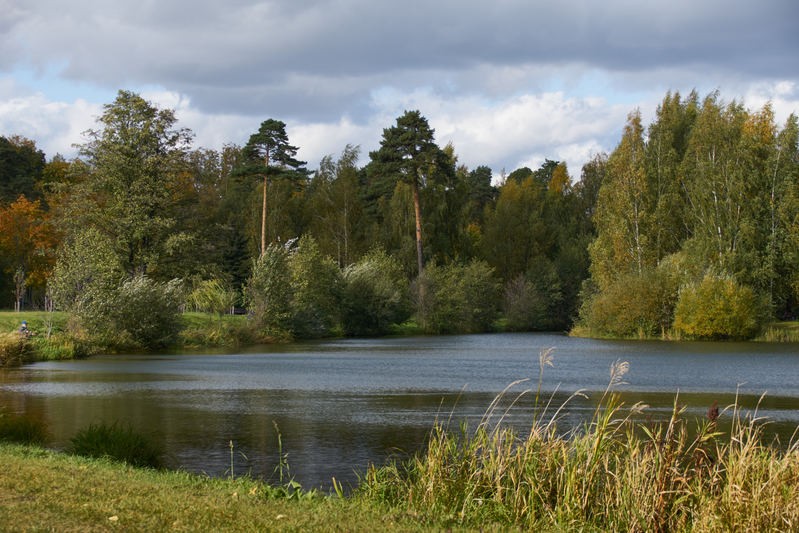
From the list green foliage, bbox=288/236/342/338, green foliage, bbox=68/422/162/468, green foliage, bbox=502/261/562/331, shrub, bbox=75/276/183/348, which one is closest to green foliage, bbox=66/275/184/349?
shrub, bbox=75/276/183/348

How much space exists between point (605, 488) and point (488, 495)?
146 cm

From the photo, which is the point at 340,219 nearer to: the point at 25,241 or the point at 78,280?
the point at 25,241

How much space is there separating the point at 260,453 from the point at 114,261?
112 feet

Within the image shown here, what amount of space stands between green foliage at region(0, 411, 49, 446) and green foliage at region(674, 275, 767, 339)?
155ft

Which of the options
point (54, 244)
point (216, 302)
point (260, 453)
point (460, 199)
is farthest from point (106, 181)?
point (260, 453)

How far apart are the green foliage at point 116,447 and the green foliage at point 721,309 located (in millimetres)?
47708

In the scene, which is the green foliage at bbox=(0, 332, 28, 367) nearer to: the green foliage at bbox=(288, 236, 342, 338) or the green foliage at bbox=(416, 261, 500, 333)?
the green foliage at bbox=(288, 236, 342, 338)

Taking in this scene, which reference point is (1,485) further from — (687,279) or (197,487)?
(687,279)

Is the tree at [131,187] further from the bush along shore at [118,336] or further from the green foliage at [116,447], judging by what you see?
the green foliage at [116,447]

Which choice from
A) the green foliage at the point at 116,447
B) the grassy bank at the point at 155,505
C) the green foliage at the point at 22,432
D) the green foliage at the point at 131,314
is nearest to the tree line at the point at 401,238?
the green foliage at the point at 131,314

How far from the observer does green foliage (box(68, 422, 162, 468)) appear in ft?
43.7

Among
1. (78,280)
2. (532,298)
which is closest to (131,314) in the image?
(78,280)

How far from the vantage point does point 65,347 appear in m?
40.2

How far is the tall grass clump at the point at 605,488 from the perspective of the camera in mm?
8789
